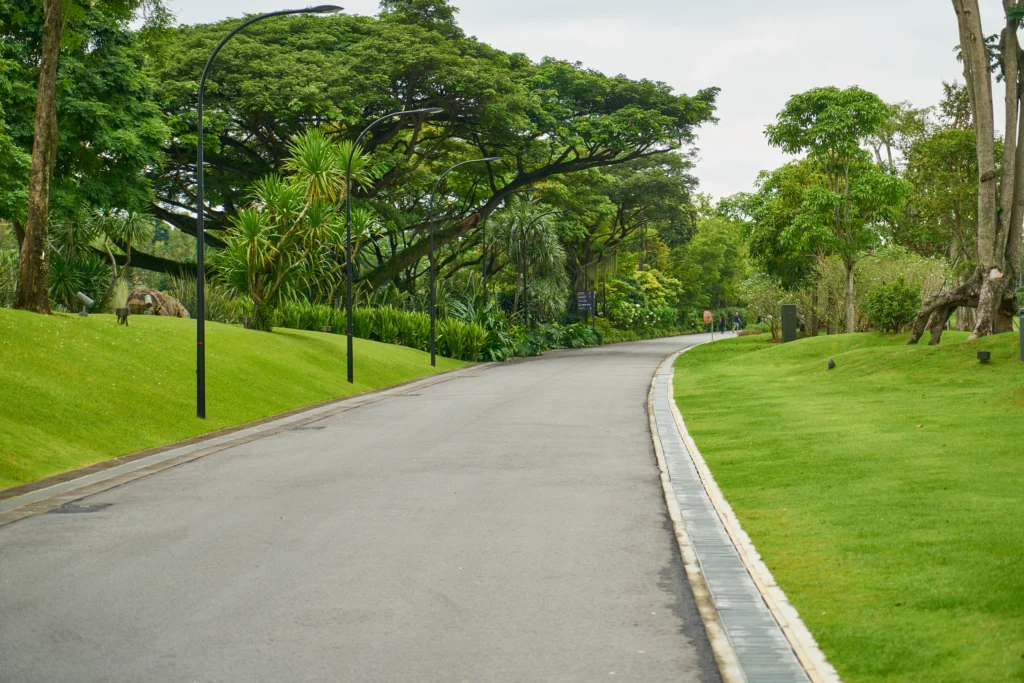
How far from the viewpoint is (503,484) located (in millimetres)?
11594

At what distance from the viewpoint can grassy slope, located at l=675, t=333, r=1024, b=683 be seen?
5.52 m

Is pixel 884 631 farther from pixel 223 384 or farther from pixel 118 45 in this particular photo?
pixel 118 45

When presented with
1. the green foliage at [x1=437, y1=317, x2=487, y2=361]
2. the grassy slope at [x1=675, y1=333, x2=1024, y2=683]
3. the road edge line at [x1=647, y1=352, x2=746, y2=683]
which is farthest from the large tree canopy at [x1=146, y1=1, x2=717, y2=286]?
the road edge line at [x1=647, y1=352, x2=746, y2=683]

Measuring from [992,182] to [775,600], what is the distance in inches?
956

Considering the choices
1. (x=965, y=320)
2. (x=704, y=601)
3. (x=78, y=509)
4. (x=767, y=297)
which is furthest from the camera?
(x=767, y=297)

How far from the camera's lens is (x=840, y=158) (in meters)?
45.2

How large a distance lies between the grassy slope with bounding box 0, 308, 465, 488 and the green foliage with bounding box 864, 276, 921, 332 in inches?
645

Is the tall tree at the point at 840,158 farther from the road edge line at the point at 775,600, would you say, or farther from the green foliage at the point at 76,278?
the road edge line at the point at 775,600

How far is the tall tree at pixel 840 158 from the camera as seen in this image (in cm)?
4338

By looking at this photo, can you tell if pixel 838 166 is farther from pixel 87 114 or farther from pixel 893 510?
pixel 893 510

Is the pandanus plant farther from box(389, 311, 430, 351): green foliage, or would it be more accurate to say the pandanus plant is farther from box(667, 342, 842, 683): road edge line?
box(667, 342, 842, 683): road edge line

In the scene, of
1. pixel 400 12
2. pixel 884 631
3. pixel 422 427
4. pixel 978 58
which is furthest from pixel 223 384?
pixel 400 12

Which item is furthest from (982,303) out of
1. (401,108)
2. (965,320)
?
(401,108)

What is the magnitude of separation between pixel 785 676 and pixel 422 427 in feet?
44.6
